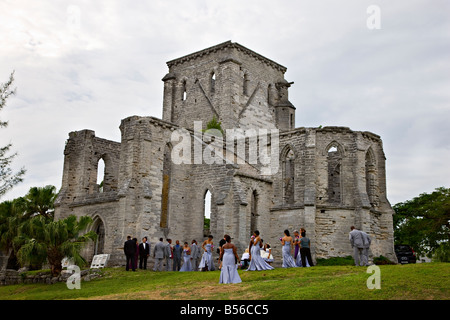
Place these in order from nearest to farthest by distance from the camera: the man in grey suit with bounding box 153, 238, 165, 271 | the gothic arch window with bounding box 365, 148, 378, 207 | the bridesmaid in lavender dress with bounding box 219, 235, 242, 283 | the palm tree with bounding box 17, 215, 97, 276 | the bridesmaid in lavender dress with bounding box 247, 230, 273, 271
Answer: the bridesmaid in lavender dress with bounding box 219, 235, 242, 283 < the bridesmaid in lavender dress with bounding box 247, 230, 273, 271 < the palm tree with bounding box 17, 215, 97, 276 < the man in grey suit with bounding box 153, 238, 165, 271 < the gothic arch window with bounding box 365, 148, 378, 207

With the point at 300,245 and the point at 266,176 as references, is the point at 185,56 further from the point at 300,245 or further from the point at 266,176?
the point at 300,245

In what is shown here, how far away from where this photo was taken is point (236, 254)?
16.9 m

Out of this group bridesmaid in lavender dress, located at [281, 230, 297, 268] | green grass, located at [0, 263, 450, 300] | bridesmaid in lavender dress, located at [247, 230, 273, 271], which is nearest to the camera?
green grass, located at [0, 263, 450, 300]

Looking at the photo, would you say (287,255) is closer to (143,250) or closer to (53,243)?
(143,250)

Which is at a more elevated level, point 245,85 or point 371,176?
point 245,85

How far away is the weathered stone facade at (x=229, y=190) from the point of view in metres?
27.9

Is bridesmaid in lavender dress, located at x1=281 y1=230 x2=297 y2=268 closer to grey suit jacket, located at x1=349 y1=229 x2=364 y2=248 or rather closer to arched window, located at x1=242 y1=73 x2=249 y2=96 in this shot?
grey suit jacket, located at x1=349 y1=229 x2=364 y2=248

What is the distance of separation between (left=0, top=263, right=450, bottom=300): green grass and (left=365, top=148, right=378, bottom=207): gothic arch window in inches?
550

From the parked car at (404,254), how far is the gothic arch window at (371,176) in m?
3.37

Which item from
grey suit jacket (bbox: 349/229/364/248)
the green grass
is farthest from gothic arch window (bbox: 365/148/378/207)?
the green grass

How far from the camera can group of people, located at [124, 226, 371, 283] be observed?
16.8 metres

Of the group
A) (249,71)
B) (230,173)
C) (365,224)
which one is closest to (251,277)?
(230,173)

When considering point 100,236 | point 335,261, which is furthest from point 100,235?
point 335,261

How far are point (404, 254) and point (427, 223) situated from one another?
5737 millimetres
